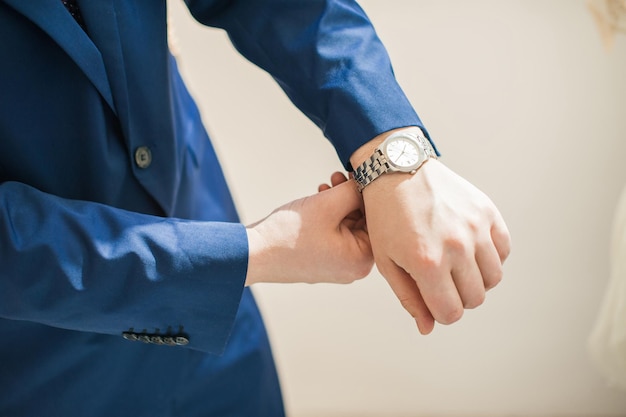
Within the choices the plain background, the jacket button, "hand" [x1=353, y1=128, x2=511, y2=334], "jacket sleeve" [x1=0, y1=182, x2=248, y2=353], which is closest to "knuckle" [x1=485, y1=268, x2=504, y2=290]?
"hand" [x1=353, y1=128, x2=511, y2=334]

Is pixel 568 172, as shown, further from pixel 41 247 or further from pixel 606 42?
pixel 41 247

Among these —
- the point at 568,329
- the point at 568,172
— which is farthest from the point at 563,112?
the point at 568,329

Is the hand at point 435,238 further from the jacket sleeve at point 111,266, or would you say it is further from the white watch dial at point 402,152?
the jacket sleeve at point 111,266

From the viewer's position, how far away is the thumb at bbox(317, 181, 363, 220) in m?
0.61

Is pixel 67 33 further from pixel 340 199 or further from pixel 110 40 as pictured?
pixel 340 199

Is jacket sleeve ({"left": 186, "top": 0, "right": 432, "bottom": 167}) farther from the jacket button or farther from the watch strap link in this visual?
the jacket button

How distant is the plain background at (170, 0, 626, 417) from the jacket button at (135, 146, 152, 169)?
1.84 ft

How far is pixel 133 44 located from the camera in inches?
25.3

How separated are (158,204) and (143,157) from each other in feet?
0.21

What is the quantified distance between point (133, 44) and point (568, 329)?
1.06 meters

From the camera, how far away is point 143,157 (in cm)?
68

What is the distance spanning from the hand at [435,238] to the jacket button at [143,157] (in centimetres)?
24

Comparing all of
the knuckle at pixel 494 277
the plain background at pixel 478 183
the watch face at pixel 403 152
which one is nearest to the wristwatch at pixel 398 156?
the watch face at pixel 403 152

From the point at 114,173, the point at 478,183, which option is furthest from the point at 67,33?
the point at 478,183
